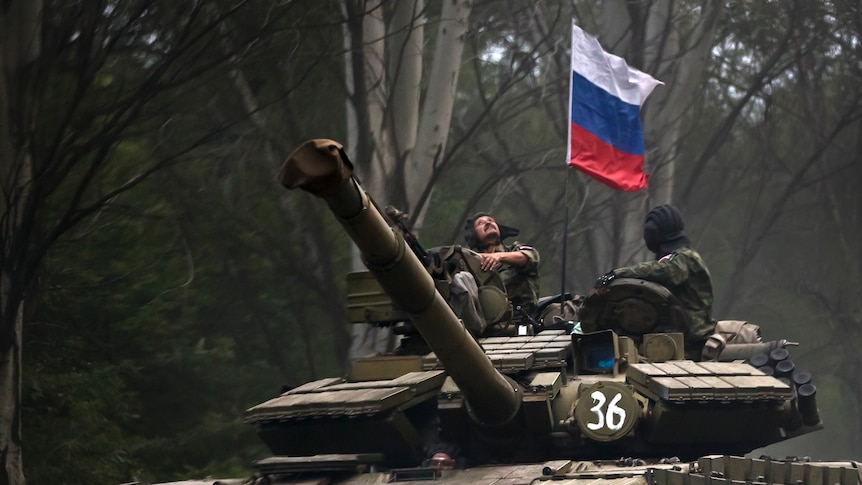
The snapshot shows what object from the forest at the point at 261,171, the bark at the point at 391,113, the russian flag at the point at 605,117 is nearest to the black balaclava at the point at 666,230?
the forest at the point at 261,171

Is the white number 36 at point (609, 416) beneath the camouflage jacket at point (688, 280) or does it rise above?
beneath

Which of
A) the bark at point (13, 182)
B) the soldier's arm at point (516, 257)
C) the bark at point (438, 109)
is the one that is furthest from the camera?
the bark at point (438, 109)

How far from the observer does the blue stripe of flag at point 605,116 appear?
61.0ft

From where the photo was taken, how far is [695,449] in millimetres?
12570

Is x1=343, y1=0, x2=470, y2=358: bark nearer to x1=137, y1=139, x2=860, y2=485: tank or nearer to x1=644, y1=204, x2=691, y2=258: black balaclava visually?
x1=644, y1=204, x2=691, y2=258: black balaclava

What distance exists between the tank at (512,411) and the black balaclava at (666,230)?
54.6 inches

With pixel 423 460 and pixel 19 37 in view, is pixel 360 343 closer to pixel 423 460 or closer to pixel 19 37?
pixel 19 37

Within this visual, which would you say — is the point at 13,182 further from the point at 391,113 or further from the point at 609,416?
the point at 391,113

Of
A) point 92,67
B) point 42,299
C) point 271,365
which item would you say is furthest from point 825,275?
point 92,67

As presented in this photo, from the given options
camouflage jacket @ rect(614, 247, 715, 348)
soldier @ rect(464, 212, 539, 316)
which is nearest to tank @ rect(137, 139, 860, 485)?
camouflage jacket @ rect(614, 247, 715, 348)

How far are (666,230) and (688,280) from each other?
2.16ft

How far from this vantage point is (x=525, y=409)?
11.9 meters

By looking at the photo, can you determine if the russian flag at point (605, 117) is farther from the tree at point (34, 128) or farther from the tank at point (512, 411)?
the tank at point (512, 411)

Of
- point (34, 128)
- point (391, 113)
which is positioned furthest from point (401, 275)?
point (391, 113)
